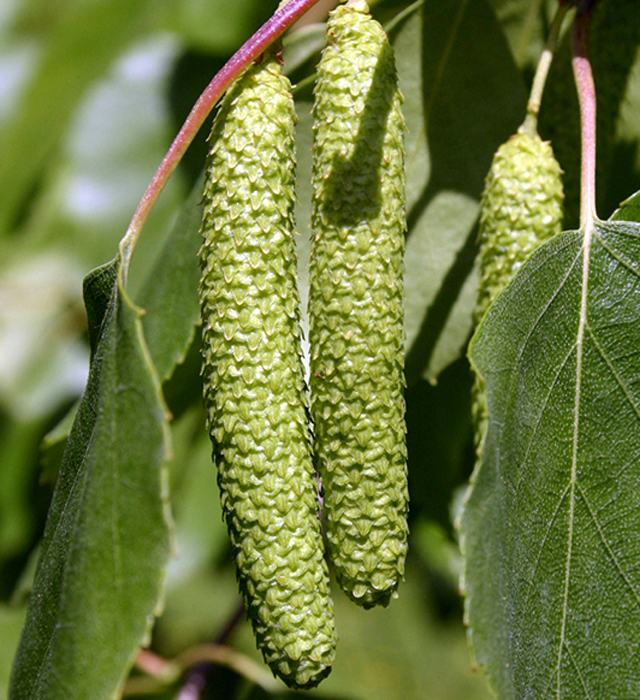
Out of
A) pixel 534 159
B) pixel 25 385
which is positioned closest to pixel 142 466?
pixel 534 159

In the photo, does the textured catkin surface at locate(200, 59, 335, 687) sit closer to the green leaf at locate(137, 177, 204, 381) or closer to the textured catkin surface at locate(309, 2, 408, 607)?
the textured catkin surface at locate(309, 2, 408, 607)

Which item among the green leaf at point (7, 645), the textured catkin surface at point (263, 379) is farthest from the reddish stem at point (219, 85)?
the green leaf at point (7, 645)

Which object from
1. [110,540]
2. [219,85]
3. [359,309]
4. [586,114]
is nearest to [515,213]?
[586,114]

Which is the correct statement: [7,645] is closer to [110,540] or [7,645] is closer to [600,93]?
[110,540]

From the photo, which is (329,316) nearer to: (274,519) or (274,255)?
(274,255)

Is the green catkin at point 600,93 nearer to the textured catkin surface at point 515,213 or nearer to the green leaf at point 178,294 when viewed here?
the textured catkin surface at point 515,213
